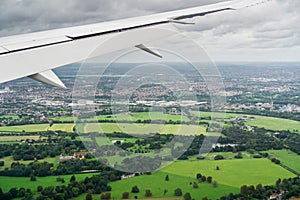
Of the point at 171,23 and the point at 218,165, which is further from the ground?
the point at 171,23

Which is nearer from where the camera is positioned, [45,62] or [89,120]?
[45,62]

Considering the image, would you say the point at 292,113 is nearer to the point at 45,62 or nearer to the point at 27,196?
the point at 27,196

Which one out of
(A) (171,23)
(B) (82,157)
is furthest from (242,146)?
(A) (171,23)

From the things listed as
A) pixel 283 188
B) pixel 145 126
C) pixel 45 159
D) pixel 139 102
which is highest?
pixel 139 102

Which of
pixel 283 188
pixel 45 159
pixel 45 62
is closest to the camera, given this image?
pixel 45 62

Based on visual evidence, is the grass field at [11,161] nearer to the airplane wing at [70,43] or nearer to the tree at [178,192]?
the tree at [178,192]

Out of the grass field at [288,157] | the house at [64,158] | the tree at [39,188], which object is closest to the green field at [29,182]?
the tree at [39,188]

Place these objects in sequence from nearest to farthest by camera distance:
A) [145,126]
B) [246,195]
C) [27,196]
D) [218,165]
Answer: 1. [145,126]
2. [27,196]
3. [246,195]
4. [218,165]

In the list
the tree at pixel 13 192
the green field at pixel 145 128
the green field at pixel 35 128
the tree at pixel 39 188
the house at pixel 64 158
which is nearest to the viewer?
the green field at pixel 145 128
